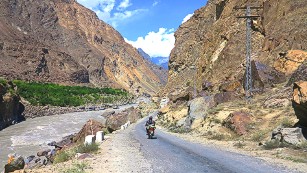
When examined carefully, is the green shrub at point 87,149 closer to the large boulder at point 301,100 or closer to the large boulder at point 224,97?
the large boulder at point 301,100

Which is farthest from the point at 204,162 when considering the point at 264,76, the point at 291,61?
the point at 291,61

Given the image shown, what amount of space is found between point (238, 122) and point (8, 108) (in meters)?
73.0

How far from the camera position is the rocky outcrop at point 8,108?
258 feet

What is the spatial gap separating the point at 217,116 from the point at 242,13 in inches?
1108

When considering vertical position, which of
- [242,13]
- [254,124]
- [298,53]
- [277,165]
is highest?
[242,13]

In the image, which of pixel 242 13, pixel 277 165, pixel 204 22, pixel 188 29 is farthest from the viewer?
pixel 188 29

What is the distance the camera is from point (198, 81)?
59750mm

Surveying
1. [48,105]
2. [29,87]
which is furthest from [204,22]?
[29,87]

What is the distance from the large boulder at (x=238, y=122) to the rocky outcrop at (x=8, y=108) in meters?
60.1

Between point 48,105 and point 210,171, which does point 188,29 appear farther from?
point 210,171

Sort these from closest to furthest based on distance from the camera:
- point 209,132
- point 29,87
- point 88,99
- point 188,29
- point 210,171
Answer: point 210,171 → point 209,132 → point 188,29 → point 29,87 → point 88,99

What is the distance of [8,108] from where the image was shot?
84.9 metres

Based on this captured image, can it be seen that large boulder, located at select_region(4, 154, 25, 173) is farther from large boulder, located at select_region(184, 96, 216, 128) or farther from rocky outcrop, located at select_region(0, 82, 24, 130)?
rocky outcrop, located at select_region(0, 82, 24, 130)

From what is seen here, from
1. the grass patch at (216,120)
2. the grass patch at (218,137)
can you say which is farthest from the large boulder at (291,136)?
the grass patch at (216,120)
